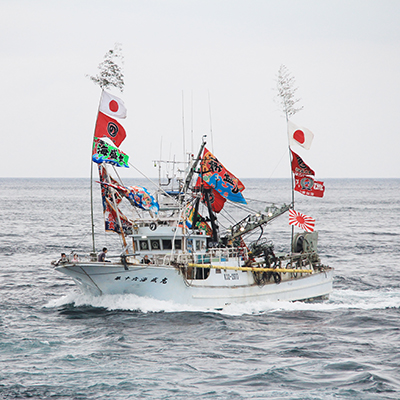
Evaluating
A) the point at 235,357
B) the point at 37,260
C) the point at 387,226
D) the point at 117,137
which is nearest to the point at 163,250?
the point at 117,137

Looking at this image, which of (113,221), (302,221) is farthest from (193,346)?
(302,221)

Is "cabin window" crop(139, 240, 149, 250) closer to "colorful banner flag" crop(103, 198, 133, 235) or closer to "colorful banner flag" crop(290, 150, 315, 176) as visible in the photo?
"colorful banner flag" crop(103, 198, 133, 235)

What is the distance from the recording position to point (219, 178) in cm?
4472

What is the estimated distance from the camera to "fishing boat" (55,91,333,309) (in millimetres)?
37562

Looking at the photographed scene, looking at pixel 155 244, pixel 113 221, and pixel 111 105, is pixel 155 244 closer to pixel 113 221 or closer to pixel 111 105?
pixel 113 221

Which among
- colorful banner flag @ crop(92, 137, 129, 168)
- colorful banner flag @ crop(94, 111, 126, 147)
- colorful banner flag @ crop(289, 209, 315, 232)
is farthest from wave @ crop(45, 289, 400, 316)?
colorful banner flag @ crop(94, 111, 126, 147)

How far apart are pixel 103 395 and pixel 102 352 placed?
5500 millimetres

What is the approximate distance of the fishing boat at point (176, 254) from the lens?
37.6m

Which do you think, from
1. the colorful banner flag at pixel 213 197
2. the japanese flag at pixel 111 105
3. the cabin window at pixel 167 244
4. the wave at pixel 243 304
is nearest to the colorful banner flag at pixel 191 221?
the colorful banner flag at pixel 213 197

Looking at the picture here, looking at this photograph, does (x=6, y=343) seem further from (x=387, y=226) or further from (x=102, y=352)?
(x=387, y=226)

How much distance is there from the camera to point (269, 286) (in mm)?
42094

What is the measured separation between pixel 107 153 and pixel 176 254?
843cm

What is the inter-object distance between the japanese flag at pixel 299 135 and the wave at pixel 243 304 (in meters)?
12.8

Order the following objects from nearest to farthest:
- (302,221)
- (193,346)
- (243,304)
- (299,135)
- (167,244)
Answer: (193,346) → (167,244) → (243,304) → (302,221) → (299,135)
